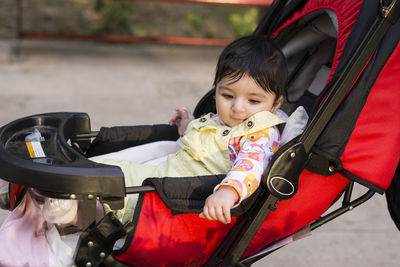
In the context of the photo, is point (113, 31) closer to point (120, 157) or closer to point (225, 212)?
point (120, 157)

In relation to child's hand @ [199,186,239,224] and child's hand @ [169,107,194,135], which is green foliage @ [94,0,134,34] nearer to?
child's hand @ [169,107,194,135]

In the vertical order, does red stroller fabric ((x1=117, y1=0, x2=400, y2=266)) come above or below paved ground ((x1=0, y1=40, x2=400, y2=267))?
above

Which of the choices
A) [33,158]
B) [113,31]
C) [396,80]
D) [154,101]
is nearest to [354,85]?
[396,80]

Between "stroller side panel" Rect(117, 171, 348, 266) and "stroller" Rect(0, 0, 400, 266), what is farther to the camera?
"stroller side panel" Rect(117, 171, 348, 266)

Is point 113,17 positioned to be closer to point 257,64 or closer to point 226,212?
point 257,64

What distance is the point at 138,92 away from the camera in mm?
4762

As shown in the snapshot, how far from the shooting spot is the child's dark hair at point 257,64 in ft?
6.07

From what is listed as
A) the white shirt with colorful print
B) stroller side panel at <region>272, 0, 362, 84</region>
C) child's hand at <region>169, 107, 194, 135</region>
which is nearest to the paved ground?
child's hand at <region>169, 107, 194, 135</region>

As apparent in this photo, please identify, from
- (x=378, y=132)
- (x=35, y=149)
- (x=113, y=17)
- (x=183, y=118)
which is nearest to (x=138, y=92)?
(x=113, y=17)

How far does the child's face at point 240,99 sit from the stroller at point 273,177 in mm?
221

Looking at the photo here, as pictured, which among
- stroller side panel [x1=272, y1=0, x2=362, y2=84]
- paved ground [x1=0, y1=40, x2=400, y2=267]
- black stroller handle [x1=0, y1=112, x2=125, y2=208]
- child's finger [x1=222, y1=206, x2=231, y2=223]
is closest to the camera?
black stroller handle [x1=0, y1=112, x2=125, y2=208]

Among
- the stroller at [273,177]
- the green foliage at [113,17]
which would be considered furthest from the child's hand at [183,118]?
the green foliage at [113,17]

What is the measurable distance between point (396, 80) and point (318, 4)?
1.81 ft

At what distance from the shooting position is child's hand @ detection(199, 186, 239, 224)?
5.12 ft
